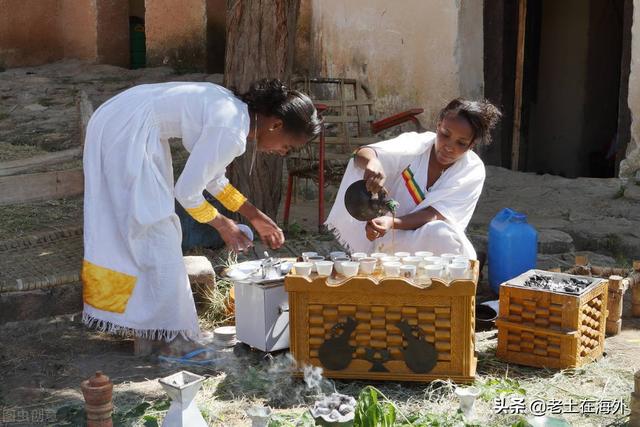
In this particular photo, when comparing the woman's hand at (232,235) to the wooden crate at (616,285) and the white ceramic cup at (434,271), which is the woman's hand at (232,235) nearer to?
the white ceramic cup at (434,271)

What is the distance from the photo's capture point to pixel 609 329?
4496 millimetres

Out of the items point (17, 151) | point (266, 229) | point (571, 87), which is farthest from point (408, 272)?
point (571, 87)

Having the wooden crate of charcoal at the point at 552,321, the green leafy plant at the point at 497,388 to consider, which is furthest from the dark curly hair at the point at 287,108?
the green leafy plant at the point at 497,388

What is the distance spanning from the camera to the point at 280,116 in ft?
12.8

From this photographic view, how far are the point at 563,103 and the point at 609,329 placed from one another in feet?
19.6

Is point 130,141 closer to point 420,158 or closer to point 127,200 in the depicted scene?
point 127,200

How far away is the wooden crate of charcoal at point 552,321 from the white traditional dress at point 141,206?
1303mm

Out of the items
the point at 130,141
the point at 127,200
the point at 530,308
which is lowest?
the point at 530,308

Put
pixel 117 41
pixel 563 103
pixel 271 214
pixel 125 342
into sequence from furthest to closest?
pixel 117 41 < pixel 563 103 < pixel 271 214 < pixel 125 342

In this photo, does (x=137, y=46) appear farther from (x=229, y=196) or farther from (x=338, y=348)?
(x=338, y=348)

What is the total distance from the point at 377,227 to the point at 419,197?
407 mm

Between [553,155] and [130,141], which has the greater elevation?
[130,141]

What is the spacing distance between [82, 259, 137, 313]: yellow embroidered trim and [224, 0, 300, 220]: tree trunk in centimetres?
185

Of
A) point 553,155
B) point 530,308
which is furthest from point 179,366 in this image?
point 553,155
